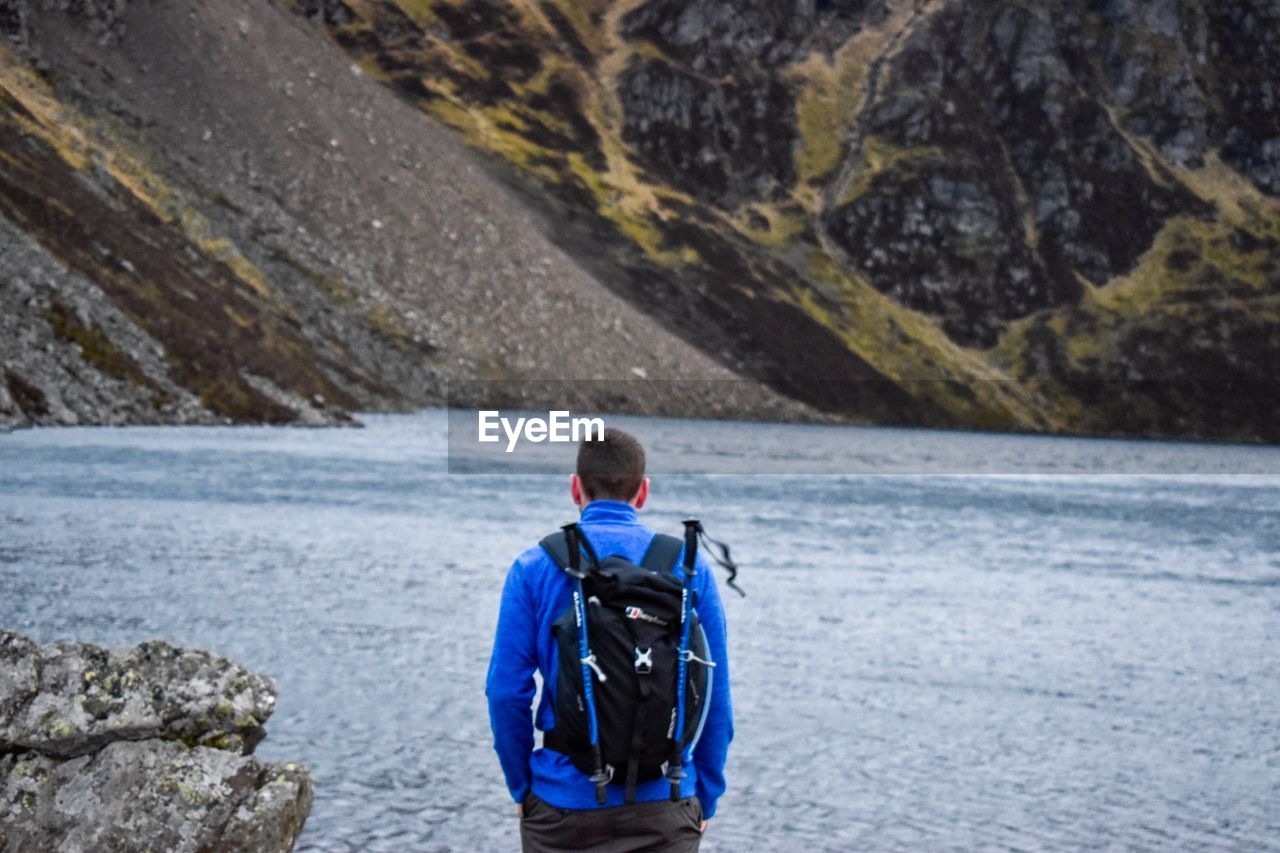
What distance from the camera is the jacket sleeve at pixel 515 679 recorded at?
743cm

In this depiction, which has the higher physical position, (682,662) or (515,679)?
(682,662)

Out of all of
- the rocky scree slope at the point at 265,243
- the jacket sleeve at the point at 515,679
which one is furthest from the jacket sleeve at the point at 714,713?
the rocky scree slope at the point at 265,243

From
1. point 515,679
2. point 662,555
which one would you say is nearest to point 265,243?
point 515,679

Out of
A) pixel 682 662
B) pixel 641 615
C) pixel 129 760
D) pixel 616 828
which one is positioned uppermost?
pixel 641 615

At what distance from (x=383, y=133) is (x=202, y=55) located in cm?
1939

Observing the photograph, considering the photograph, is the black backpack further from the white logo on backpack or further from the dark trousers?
the dark trousers

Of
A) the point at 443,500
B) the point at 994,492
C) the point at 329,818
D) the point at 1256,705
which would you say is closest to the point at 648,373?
the point at 994,492

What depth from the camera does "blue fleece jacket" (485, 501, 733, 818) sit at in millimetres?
7379

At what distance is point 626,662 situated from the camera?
7.05 m

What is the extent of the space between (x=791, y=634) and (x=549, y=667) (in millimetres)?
21675

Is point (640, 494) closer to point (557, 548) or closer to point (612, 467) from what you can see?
point (612, 467)

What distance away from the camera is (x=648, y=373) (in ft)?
463

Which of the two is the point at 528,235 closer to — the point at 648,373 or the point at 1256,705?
the point at 648,373

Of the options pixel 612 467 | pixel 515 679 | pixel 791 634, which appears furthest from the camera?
pixel 791 634
